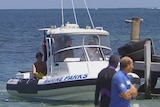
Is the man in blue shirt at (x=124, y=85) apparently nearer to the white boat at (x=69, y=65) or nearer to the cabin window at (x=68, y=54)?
the white boat at (x=69, y=65)

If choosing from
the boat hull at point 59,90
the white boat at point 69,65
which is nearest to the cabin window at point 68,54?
the white boat at point 69,65

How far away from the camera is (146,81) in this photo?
53.9 feet

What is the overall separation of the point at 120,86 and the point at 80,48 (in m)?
7.04

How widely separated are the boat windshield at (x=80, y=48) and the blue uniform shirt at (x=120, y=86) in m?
6.55

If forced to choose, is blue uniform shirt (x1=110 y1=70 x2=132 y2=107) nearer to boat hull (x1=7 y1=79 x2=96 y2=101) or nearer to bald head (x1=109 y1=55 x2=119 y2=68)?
bald head (x1=109 y1=55 x2=119 y2=68)

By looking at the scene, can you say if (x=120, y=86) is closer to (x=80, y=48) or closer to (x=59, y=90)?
(x=59, y=90)

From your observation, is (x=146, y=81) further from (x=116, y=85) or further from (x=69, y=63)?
(x=116, y=85)

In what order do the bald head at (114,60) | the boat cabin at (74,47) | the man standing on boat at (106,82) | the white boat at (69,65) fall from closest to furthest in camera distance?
the bald head at (114,60) < the man standing on boat at (106,82) < the white boat at (69,65) < the boat cabin at (74,47)

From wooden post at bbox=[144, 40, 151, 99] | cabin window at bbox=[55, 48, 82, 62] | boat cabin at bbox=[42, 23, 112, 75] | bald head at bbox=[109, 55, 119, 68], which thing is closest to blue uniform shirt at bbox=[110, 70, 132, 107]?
bald head at bbox=[109, 55, 119, 68]

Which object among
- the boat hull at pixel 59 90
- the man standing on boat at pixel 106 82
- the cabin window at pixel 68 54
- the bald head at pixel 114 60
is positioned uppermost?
the bald head at pixel 114 60

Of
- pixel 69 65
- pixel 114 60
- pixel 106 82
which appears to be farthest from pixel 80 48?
pixel 114 60

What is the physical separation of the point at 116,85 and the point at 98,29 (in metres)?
7.59

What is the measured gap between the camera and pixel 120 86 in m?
8.89

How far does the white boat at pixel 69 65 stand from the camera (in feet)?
49.5
